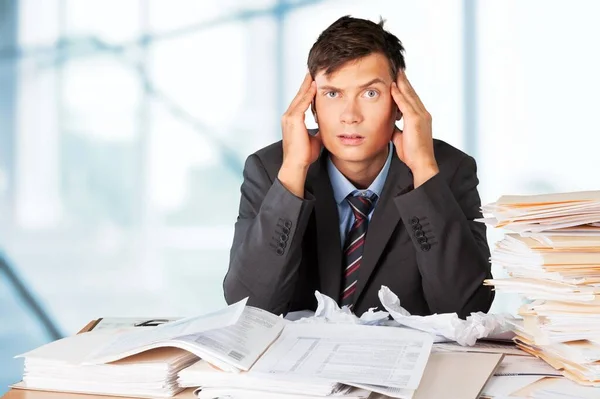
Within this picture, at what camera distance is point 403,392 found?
103 cm

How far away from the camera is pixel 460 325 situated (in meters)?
1.38

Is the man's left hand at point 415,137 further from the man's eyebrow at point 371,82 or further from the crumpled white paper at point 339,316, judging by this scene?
the crumpled white paper at point 339,316

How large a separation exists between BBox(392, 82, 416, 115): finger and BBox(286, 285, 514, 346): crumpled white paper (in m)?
0.68

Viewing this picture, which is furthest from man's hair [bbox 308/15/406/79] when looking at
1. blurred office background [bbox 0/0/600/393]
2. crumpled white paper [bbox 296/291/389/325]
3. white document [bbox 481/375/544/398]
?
blurred office background [bbox 0/0/600/393]

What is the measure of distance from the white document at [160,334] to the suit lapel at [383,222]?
2.68ft

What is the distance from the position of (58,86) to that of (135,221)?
943mm

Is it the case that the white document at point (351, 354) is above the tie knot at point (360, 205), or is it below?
below

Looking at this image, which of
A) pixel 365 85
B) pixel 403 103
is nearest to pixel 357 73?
pixel 365 85

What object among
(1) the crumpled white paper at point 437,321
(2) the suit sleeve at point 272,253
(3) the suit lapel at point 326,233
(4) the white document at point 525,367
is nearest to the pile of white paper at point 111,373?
(1) the crumpled white paper at point 437,321

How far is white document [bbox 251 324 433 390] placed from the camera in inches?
41.8

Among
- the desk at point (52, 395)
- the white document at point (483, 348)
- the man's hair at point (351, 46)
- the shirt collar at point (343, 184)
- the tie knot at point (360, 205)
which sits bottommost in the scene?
the white document at point (483, 348)

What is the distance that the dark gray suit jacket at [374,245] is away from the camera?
6.23 feet

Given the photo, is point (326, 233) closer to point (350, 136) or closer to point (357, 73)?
point (350, 136)

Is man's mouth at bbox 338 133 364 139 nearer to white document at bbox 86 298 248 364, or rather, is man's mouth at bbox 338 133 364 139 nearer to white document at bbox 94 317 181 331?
white document at bbox 94 317 181 331
